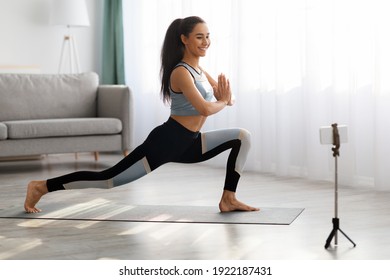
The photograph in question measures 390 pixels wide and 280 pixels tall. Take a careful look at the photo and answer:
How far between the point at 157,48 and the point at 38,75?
116 cm

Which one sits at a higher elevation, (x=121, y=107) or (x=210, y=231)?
(x=121, y=107)

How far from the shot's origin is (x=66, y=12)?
6.91m

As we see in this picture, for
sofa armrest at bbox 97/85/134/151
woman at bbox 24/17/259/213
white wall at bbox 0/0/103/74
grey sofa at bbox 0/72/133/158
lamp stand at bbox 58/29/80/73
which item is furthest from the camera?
lamp stand at bbox 58/29/80/73

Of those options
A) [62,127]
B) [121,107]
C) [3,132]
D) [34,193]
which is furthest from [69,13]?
[34,193]

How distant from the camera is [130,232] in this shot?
3.34m

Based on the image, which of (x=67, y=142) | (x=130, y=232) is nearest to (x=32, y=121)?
(x=67, y=142)

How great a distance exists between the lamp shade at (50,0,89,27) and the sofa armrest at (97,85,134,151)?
3.46 ft

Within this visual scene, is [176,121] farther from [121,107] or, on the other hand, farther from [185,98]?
[121,107]

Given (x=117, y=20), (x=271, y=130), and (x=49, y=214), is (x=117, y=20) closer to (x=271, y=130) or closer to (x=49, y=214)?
(x=271, y=130)

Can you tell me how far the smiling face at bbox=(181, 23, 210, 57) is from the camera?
142 inches

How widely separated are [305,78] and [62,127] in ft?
6.47

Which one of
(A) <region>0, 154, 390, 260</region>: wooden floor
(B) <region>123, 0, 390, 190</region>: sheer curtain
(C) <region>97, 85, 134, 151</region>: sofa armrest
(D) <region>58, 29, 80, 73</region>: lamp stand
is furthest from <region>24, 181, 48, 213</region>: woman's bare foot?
(D) <region>58, 29, 80, 73</region>: lamp stand

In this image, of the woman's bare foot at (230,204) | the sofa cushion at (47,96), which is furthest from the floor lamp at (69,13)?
the woman's bare foot at (230,204)

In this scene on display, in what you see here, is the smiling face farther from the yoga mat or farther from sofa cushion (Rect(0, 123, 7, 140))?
sofa cushion (Rect(0, 123, 7, 140))
